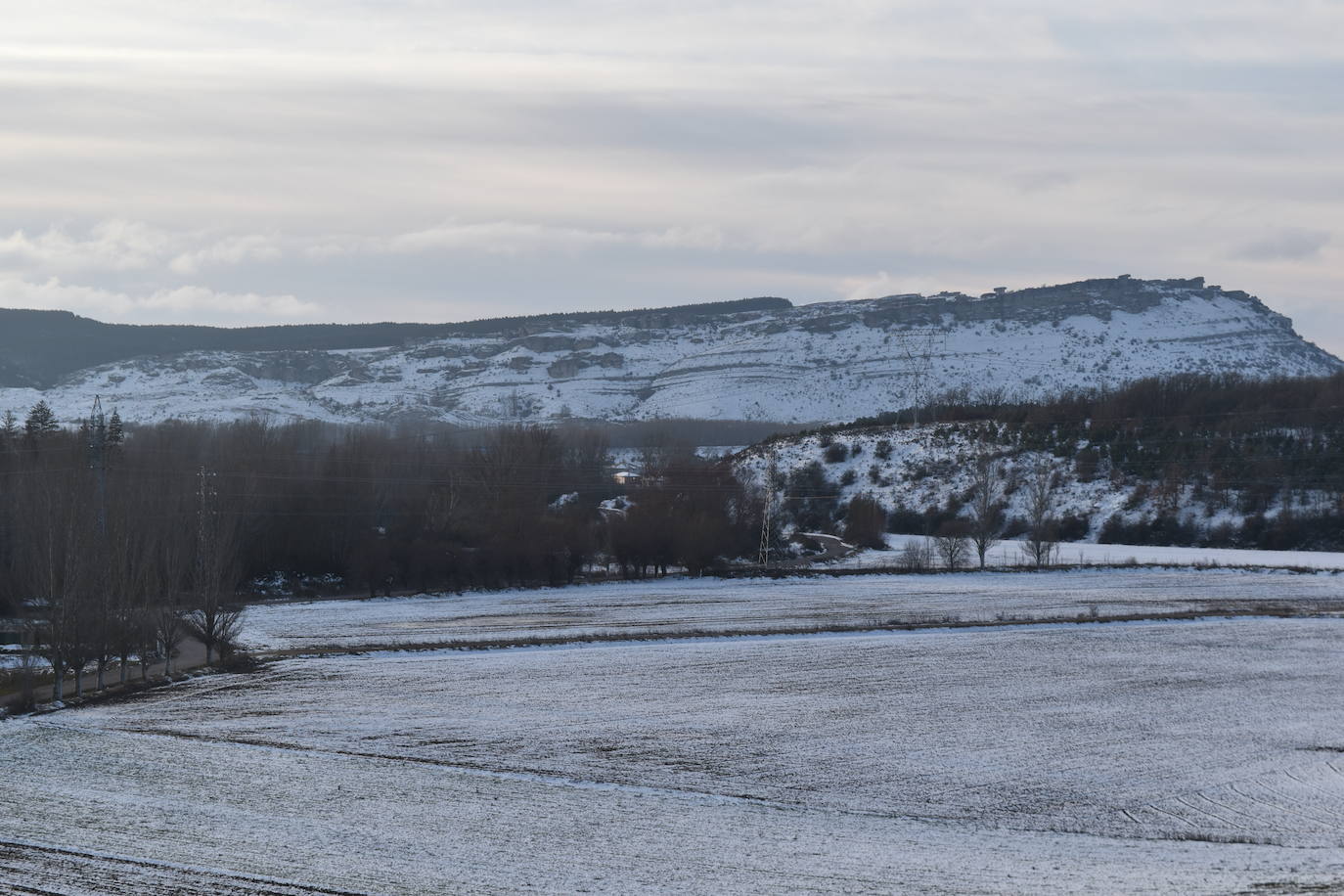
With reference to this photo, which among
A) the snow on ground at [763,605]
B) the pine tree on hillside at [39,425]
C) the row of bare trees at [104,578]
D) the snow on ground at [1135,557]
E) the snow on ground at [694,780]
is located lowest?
the snow on ground at [694,780]

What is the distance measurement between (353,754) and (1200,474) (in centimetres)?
8191

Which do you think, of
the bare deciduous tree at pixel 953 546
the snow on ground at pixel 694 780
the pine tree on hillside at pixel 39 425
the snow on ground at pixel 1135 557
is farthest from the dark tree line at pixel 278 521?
the bare deciduous tree at pixel 953 546

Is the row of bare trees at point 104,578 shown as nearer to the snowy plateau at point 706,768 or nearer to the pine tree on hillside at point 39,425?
the snowy plateau at point 706,768

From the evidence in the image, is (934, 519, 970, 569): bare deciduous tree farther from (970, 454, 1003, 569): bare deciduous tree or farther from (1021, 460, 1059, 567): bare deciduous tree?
(1021, 460, 1059, 567): bare deciduous tree

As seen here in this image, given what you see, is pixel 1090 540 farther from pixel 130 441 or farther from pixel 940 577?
pixel 130 441

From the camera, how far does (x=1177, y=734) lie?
28.0 metres

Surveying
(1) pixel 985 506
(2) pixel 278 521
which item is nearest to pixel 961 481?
(1) pixel 985 506

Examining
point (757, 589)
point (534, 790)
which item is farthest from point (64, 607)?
point (757, 589)

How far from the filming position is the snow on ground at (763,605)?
155 feet

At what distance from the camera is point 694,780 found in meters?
23.5

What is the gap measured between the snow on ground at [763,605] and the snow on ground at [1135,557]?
4085mm

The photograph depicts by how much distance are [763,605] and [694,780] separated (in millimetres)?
32261

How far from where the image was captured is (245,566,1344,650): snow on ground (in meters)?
47.1

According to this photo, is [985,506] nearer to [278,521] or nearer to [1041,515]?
[1041,515]
